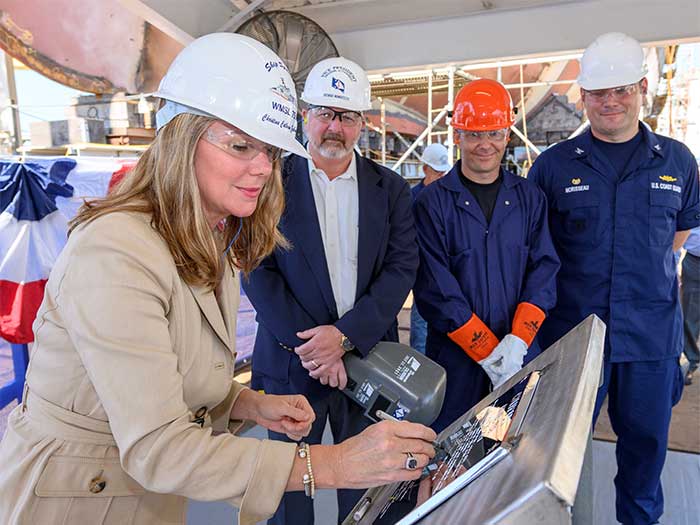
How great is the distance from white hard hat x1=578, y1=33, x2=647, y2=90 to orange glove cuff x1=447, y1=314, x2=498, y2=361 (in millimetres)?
1119

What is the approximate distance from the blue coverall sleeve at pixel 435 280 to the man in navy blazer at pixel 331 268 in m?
0.11

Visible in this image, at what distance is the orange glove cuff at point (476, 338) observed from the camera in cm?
206

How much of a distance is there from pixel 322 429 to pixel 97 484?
1.16 metres

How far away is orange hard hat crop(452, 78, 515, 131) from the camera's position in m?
2.18

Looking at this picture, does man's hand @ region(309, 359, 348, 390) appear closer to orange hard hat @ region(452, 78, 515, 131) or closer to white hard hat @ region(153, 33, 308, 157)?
white hard hat @ region(153, 33, 308, 157)

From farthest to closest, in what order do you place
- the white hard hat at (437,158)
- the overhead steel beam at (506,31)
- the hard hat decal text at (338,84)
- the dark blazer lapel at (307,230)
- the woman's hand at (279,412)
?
1. the white hard hat at (437,158)
2. the overhead steel beam at (506,31)
3. the hard hat decal text at (338,84)
4. the dark blazer lapel at (307,230)
5. the woman's hand at (279,412)

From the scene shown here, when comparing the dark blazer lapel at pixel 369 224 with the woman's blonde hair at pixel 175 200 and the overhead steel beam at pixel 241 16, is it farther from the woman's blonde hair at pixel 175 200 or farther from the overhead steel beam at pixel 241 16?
the overhead steel beam at pixel 241 16

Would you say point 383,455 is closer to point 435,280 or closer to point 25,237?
point 435,280

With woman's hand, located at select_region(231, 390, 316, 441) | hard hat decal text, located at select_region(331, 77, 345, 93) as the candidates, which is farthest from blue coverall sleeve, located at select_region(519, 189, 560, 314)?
woman's hand, located at select_region(231, 390, 316, 441)

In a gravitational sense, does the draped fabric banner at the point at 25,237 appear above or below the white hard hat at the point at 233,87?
below

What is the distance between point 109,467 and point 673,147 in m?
2.43

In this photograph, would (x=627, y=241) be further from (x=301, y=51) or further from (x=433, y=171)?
(x=433, y=171)

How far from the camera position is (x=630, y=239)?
218 cm

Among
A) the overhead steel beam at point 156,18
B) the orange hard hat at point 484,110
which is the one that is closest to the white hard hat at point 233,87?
the orange hard hat at point 484,110
